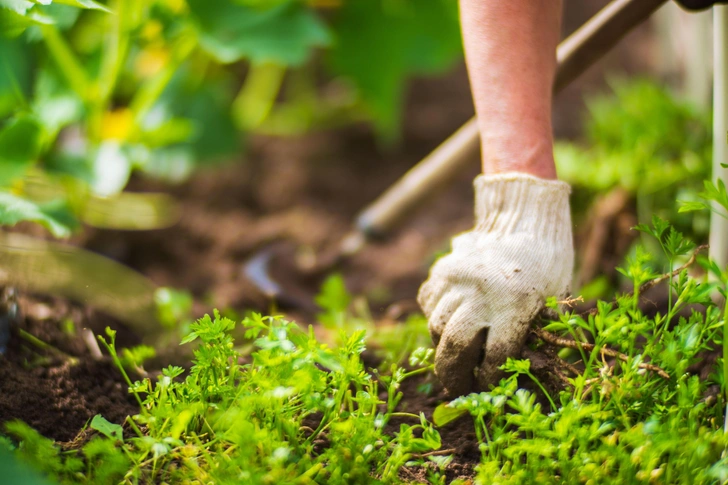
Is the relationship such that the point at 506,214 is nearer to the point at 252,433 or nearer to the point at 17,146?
the point at 252,433

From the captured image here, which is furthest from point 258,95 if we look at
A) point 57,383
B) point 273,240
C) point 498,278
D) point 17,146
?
point 498,278

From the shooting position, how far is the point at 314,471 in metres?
0.82

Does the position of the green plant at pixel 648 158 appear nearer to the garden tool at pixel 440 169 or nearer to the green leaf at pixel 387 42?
the garden tool at pixel 440 169

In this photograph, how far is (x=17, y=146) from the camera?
1410 millimetres

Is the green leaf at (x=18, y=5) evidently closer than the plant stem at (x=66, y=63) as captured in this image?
Yes

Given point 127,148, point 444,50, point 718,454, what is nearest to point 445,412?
point 718,454

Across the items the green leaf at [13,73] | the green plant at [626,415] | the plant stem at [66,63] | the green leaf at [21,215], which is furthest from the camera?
the plant stem at [66,63]

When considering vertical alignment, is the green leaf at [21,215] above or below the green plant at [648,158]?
above

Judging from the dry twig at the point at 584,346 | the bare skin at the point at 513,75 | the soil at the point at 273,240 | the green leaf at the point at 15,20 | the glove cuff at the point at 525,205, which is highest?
the green leaf at the point at 15,20

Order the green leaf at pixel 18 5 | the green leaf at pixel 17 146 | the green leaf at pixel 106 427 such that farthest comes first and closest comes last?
the green leaf at pixel 17 146 < the green leaf at pixel 18 5 < the green leaf at pixel 106 427

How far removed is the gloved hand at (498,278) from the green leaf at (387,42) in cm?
158

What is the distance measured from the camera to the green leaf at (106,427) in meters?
0.88

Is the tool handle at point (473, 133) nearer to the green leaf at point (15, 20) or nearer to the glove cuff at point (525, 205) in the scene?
the glove cuff at point (525, 205)

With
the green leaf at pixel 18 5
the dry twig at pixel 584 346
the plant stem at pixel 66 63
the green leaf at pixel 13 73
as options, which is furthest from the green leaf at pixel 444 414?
the plant stem at pixel 66 63
